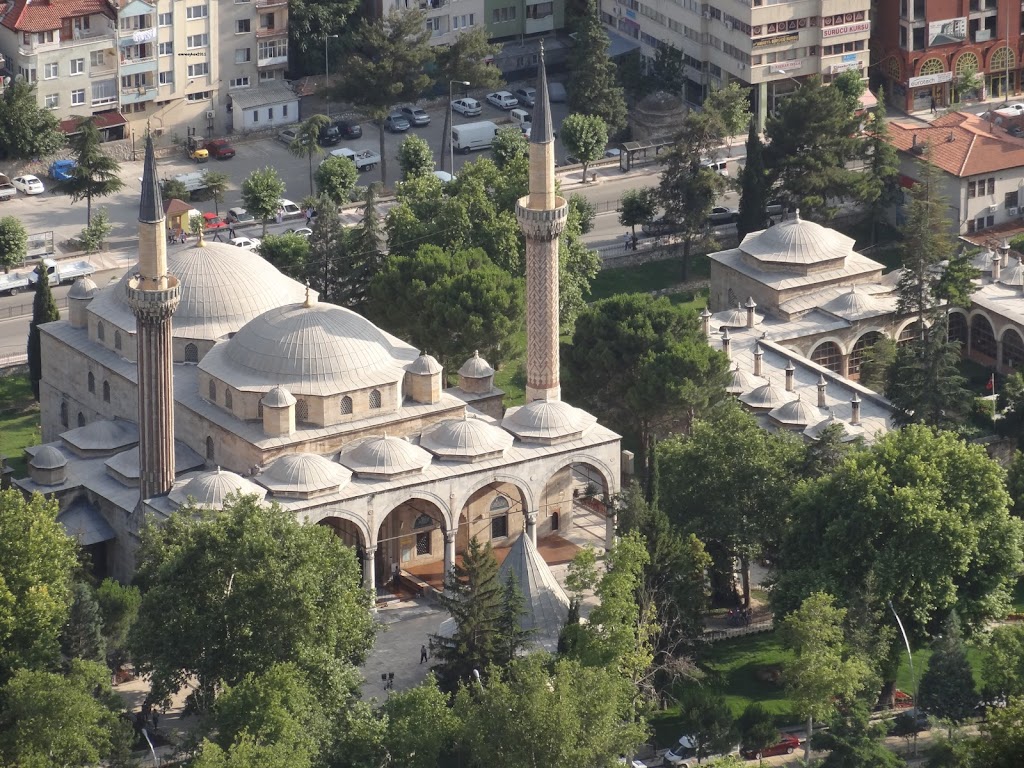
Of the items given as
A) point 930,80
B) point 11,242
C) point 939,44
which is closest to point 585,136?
point 930,80

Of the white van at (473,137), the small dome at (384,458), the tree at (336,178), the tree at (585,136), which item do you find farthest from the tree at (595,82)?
the small dome at (384,458)

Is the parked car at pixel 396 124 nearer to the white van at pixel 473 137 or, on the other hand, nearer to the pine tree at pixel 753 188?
the white van at pixel 473 137

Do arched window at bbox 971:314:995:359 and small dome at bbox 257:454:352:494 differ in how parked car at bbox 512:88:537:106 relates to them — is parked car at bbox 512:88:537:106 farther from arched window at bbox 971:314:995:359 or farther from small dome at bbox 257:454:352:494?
small dome at bbox 257:454:352:494

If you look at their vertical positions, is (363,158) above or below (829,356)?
above

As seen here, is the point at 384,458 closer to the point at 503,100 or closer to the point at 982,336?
the point at 982,336

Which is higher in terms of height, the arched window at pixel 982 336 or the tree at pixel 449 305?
the tree at pixel 449 305
